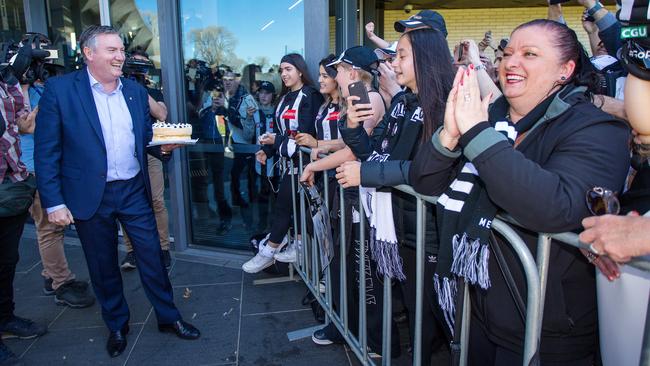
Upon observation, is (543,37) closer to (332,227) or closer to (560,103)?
(560,103)

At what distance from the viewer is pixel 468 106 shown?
1.50m

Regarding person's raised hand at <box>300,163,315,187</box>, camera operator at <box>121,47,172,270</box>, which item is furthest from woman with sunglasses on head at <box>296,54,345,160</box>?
camera operator at <box>121,47,172,270</box>

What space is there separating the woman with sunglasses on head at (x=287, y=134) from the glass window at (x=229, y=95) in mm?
504

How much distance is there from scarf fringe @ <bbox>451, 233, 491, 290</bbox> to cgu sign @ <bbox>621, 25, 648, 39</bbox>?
74 centimetres

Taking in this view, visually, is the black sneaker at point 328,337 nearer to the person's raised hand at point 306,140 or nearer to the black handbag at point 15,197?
the person's raised hand at point 306,140

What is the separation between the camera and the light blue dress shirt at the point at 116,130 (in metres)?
3.05

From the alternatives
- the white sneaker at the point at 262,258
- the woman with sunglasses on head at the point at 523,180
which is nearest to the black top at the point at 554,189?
the woman with sunglasses on head at the point at 523,180

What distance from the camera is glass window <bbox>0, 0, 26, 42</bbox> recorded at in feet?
19.7

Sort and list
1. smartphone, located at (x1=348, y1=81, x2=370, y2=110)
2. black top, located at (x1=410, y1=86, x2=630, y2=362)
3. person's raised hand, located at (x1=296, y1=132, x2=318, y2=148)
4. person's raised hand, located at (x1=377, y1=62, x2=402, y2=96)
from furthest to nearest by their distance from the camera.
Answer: person's raised hand, located at (x1=296, y1=132, x2=318, y2=148), person's raised hand, located at (x1=377, y1=62, x2=402, y2=96), smartphone, located at (x1=348, y1=81, x2=370, y2=110), black top, located at (x1=410, y1=86, x2=630, y2=362)

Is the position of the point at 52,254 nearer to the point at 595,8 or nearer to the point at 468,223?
the point at 468,223

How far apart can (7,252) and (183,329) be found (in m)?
1.30

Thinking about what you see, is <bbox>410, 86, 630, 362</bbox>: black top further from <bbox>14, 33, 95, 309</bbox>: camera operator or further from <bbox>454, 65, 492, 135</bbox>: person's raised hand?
<bbox>14, 33, 95, 309</bbox>: camera operator

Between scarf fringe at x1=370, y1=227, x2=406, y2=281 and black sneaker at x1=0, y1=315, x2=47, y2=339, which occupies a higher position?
scarf fringe at x1=370, y1=227, x2=406, y2=281

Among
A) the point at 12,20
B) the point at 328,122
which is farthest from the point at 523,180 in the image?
the point at 12,20
